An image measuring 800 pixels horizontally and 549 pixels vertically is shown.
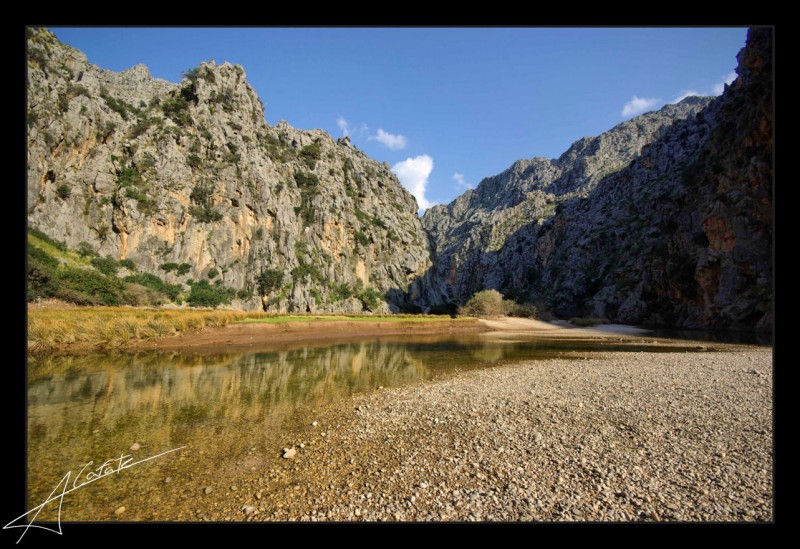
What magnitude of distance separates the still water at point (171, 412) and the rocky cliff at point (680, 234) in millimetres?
47182

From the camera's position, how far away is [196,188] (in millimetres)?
68688

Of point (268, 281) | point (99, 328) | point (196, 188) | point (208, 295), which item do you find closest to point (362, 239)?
point (268, 281)

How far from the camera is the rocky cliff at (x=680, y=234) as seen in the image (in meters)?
46.3

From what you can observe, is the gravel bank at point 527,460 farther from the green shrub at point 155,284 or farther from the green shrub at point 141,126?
the green shrub at point 141,126

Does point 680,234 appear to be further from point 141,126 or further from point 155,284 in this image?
point 141,126

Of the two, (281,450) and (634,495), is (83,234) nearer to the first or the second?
(281,450)

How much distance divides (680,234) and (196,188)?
96.5m

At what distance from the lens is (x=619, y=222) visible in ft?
365

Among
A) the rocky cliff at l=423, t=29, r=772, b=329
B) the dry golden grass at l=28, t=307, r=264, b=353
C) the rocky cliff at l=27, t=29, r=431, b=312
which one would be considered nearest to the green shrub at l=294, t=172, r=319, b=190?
the rocky cliff at l=27, t=29, r=431, b=312

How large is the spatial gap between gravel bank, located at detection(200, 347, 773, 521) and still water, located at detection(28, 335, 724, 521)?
1186mm
